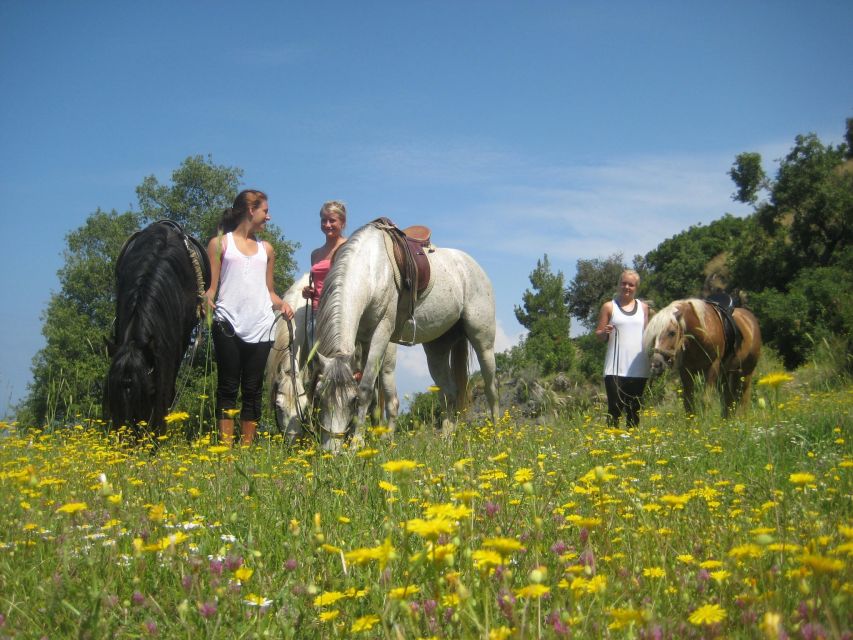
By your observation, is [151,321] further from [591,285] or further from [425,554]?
[591,285]

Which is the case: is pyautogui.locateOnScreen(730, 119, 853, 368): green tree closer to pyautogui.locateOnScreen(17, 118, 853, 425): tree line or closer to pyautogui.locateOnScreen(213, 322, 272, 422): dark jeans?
pyautogui.locateOnScreen(17, 118, 853, 425): tree line

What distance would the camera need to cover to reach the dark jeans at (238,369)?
6.57 m

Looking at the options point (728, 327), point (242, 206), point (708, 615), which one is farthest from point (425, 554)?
point (728, 327)

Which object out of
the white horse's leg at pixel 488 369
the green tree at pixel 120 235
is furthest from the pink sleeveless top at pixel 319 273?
the green tree at pixel 120 235

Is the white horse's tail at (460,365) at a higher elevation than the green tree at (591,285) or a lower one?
lower

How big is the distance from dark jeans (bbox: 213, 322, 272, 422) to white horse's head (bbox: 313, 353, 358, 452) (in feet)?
4.06

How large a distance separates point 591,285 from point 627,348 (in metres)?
68.4

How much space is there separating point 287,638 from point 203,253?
696 cm

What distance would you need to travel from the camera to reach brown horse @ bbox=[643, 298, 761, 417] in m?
8.20

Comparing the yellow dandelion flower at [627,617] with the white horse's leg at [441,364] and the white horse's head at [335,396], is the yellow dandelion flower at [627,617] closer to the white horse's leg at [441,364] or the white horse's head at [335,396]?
the white horse's head at [335,396]

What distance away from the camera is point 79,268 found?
3139cm

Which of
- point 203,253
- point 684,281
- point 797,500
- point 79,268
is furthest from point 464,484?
point 684,281

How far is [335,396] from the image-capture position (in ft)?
18.1

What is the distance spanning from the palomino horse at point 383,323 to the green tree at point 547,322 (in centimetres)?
3113
